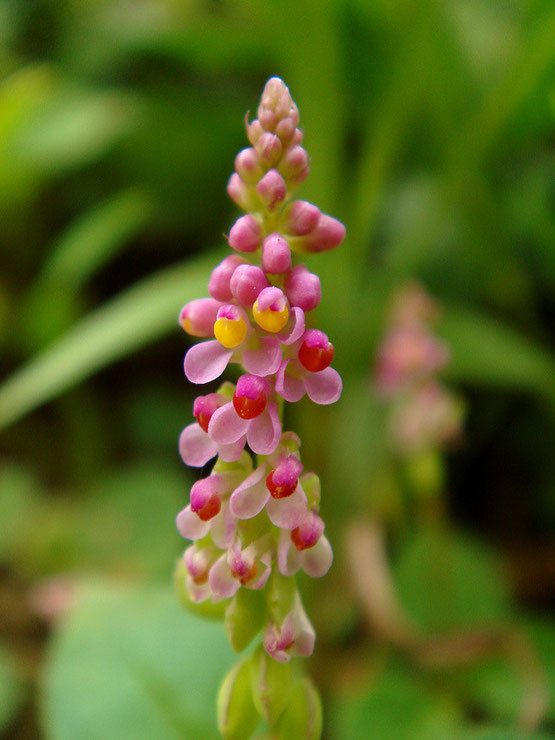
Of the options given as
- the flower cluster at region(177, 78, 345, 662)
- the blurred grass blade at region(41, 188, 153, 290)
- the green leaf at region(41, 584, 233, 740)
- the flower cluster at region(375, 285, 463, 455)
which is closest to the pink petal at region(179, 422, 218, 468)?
the flower cluster at region(177, 78, 345, 662)

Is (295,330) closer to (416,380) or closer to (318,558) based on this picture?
(318,558)

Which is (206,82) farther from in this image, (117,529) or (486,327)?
(117,529)

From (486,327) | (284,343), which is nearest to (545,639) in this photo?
(486,327)

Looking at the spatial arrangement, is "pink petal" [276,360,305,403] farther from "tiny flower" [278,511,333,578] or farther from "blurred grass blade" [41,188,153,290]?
"blurred grass blade" [41,188,153,290]

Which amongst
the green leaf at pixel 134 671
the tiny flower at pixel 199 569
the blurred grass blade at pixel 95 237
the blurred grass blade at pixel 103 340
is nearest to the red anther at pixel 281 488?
the tiny flower at pixel 199 569

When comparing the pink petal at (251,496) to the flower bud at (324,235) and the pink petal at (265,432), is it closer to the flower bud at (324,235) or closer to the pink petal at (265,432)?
the pink petal at (265,432)

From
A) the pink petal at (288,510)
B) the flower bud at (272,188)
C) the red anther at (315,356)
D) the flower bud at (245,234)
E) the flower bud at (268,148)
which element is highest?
the flower bud at (268,148)
